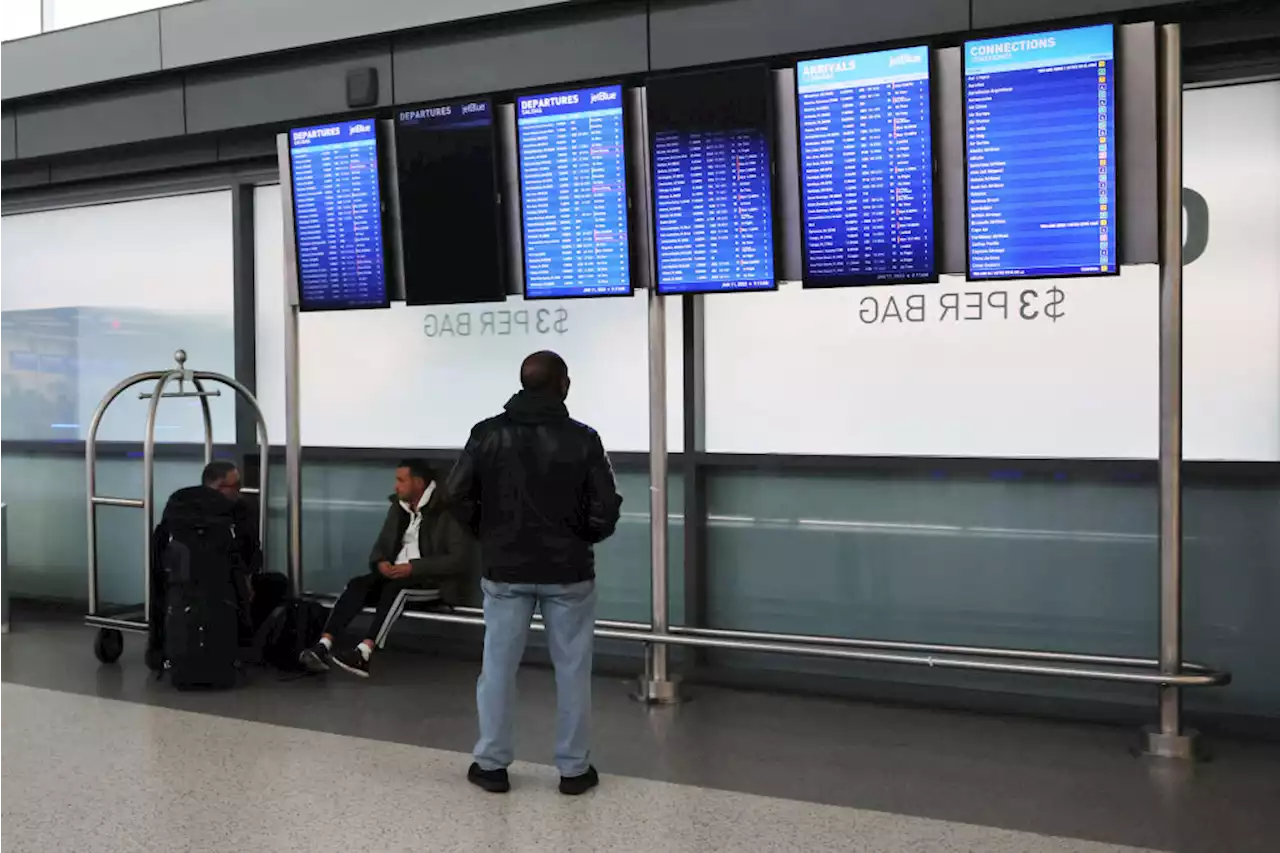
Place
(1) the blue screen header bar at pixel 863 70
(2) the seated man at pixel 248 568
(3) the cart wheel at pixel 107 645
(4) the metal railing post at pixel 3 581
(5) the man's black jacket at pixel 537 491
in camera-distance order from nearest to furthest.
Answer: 1. (5) the man's black jacket at pixel 537 491
2. (1) the blue screen header bar at pixel 863 70
3. (2) the seated man at pixel 248 568
4. (3) the cart wheel at pixel 107 645
5. (4) the metal railing post at pixel 3 581

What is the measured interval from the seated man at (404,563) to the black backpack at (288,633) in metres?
0.14

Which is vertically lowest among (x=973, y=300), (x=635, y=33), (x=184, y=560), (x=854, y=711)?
(x=854, y=711)

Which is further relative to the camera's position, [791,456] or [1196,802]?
[791,456]

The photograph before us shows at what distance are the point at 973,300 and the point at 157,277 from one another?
4796 mm

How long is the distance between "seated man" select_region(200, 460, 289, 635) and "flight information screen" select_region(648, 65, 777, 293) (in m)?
2.30

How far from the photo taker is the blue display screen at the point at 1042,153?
4.09 meters

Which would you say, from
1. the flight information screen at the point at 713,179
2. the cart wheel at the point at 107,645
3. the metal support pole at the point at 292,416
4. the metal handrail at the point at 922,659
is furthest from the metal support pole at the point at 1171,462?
the cart wheel at the point at 107,645

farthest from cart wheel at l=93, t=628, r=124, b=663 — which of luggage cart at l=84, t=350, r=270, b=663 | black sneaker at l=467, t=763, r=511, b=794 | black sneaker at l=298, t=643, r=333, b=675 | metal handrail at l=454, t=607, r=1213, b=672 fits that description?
black sneaker at l=467, t=763, r=511, b=794

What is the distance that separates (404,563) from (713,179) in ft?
7.51

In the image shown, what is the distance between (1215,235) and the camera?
4574mm

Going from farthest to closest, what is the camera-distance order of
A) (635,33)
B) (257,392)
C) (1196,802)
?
1. (257,392)
2. (635,33)
3. (1196,802)

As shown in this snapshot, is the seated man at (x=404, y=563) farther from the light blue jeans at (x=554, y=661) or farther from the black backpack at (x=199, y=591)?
the light blue jeans at (x=554, y=661)

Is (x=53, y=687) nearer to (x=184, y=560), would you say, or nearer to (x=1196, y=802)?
(x=184, y=560)

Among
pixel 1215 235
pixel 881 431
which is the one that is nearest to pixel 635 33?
pixel 881 431
